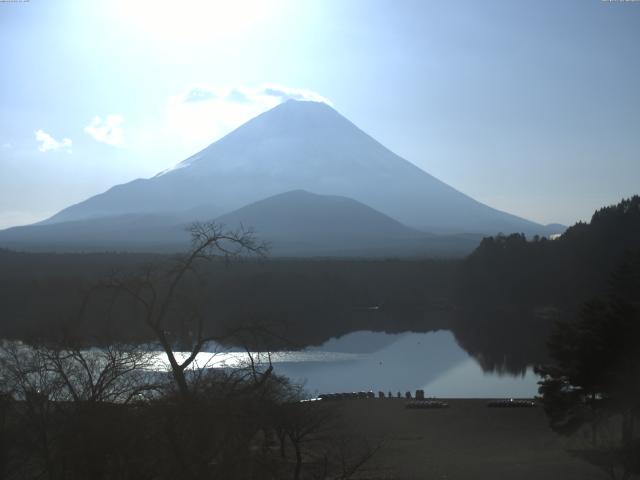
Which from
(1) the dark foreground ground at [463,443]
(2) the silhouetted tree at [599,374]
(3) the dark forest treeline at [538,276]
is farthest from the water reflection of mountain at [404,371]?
(2) the silhouetted tree at [599,374]

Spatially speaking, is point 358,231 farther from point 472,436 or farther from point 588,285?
point 472,436

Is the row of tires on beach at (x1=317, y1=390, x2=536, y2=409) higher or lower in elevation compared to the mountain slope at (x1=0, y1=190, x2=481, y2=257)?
lower

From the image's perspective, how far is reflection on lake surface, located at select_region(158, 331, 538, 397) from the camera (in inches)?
632

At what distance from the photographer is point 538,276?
35.7 meters

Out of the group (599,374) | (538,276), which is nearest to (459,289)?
(538,276)

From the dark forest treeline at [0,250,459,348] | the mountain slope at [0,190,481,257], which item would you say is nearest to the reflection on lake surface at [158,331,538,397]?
the dark forest treeline at [0,250,459,348]

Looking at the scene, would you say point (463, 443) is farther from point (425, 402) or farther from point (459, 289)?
point (459, 289)

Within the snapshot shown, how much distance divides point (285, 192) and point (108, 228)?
23485 millimetres

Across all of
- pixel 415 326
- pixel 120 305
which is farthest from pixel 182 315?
pixel 415 326

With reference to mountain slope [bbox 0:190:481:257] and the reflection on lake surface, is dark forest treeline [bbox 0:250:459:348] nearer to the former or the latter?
the reflection on lake surface

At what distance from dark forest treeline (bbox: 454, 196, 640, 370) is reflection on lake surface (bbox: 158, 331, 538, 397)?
2.70 metres

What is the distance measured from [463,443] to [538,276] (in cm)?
2643

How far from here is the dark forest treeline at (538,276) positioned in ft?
91.8

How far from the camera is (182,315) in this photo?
15.2ft
